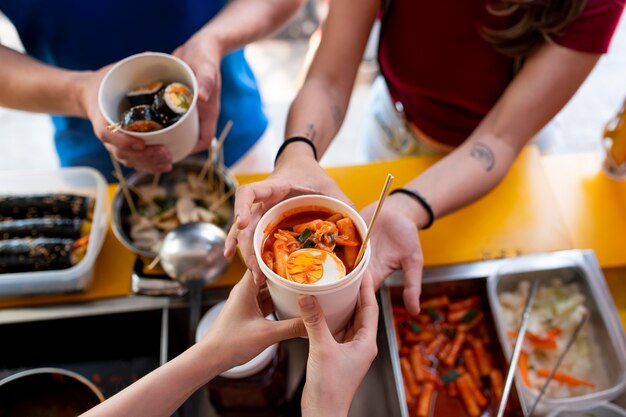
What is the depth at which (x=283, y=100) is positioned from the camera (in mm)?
4344

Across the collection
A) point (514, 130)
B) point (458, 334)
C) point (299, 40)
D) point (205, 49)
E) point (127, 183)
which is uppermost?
point (299, 40)

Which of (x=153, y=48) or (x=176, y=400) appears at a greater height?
(x=153, y=48)

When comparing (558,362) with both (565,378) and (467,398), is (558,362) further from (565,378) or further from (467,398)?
(467,398)

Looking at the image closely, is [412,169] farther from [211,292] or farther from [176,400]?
[176,400]

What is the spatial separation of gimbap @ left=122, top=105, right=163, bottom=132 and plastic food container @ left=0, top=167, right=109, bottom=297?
50cm

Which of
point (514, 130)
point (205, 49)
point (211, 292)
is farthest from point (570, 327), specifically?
point (205, 49)

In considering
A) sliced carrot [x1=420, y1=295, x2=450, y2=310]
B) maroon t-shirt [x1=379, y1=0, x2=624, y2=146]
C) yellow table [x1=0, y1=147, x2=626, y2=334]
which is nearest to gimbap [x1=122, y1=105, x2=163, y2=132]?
yellow table [x1=0, y1=147, x2=626, y2=334]

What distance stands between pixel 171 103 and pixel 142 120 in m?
0.10

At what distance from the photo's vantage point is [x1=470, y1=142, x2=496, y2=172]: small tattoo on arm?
183 cm

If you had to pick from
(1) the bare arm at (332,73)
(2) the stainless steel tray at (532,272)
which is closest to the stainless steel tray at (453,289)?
(2) the stainless steel tray at (532,272)

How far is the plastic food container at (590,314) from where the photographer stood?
1617 mm

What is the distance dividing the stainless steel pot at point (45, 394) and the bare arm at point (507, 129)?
1150 mm

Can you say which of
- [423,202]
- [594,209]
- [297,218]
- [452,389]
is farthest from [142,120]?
[594,209]

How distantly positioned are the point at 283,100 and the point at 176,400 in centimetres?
341
